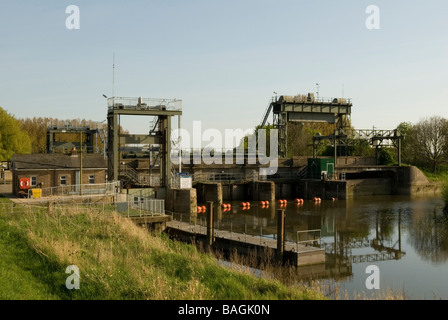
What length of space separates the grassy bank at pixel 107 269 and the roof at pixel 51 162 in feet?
44.7

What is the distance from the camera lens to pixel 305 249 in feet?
75.5

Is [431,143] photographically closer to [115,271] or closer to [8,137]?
[8,137]

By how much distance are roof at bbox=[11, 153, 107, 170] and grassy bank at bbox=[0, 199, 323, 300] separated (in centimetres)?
1362

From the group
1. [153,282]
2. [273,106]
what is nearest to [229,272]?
[153,282]

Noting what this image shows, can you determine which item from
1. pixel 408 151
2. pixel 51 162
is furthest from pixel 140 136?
pixel 408 151

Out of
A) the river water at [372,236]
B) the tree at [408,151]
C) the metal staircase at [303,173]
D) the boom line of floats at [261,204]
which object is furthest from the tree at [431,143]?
the boom line of floats at [261,204]

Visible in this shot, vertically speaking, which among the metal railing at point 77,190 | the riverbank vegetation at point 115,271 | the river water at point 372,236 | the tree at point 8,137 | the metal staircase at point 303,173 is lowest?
the river water at point 372,236

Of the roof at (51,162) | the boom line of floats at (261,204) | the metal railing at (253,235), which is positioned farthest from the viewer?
the boom line of floats at (261,204)

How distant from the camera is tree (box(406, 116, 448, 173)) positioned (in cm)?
7706

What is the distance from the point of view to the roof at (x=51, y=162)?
36125 millimetres

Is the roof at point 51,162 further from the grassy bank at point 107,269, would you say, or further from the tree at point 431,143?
the tree at point 431,143

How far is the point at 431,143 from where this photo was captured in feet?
256

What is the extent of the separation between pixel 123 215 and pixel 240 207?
854 inches
